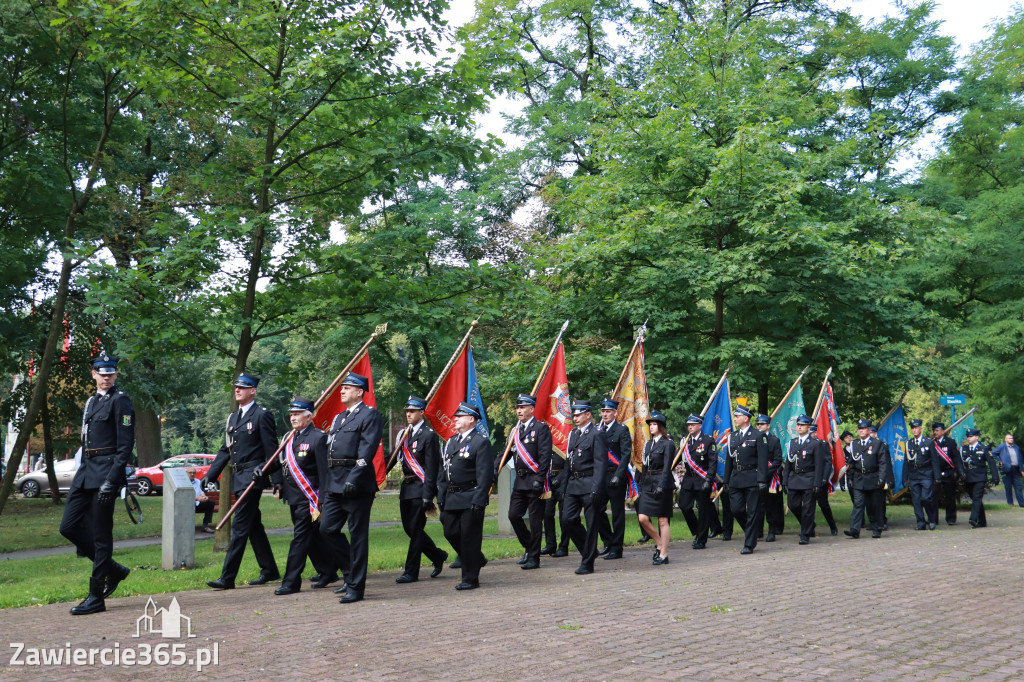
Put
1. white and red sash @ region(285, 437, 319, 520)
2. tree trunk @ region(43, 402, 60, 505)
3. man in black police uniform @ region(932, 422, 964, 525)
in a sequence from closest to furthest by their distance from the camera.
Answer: white and red sash @ region(285, 437, 319, 520)
man in black police uniform @ region(932, 422, 964, 525)
tree trunk @ region(43, 402, 60, 505)

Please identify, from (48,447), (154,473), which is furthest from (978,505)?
(154,473)

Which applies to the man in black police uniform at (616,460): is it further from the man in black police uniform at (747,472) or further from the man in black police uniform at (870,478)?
the man in black police uniform at (870,478)

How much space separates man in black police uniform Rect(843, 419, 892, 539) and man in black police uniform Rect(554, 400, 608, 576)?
701 centimetres

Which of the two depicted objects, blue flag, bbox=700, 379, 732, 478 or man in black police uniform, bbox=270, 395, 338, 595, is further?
blue flag, bbox=700, 379, 732, 478

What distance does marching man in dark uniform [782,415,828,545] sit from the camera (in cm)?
1623

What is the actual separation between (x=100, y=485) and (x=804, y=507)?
465 inches

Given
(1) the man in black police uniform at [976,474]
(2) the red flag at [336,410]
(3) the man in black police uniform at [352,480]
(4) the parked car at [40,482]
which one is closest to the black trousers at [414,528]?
(2) the red flag at [336,410]

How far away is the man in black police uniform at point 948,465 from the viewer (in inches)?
771

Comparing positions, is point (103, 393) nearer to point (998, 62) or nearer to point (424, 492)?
point (424, 492)

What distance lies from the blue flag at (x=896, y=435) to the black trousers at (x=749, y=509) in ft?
22.6

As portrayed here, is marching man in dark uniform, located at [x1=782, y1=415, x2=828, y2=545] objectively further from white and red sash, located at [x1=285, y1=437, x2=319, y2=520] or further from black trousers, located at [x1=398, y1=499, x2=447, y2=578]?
white and red sash, located at [x1=285, y1=437, x2=319, y2=520]

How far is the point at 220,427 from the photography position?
62250 mm

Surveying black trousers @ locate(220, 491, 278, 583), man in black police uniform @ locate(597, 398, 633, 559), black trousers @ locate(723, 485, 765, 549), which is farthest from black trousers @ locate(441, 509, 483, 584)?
black trousers @ locate(723, 485, 765, 549)

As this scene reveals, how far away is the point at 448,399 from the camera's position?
12.1 m
